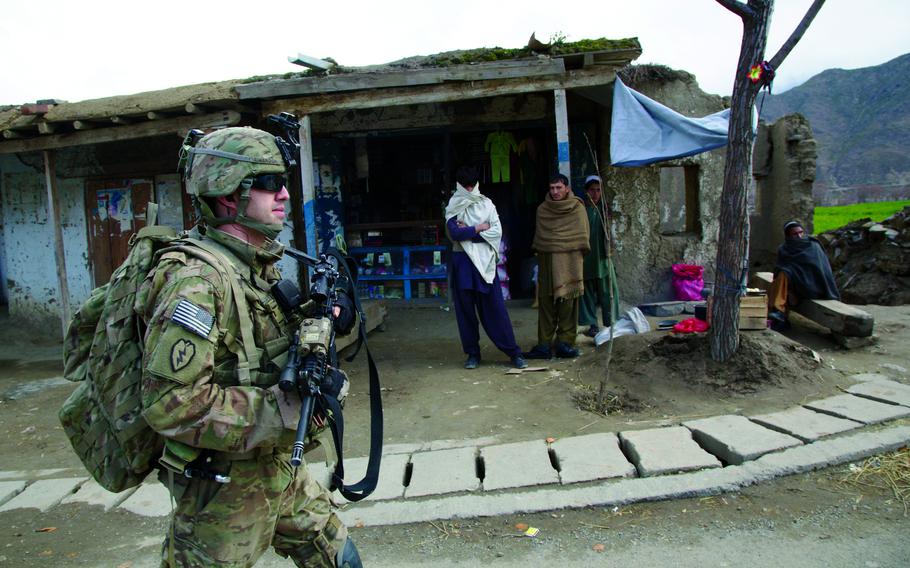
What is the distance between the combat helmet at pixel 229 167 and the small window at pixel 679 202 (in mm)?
6950

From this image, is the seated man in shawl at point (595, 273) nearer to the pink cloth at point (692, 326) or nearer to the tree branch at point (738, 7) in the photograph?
the pink cloth at point (692, 326)

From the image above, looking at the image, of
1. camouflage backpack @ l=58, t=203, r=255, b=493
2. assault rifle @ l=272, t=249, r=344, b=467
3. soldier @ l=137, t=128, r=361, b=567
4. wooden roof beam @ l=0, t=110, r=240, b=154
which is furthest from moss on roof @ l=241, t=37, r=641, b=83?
camouflage backpack @ l=58, t=203, r=255, b=493

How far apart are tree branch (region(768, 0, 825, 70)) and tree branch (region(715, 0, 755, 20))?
33 centimetres

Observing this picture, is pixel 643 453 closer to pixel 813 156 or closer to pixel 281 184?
pixel 281 184

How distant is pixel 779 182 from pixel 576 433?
8.08 metres

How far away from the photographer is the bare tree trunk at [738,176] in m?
4.34

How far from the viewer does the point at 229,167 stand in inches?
70.1

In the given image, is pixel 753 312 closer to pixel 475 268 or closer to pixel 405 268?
pixel 475 268

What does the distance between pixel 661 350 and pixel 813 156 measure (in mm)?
6438

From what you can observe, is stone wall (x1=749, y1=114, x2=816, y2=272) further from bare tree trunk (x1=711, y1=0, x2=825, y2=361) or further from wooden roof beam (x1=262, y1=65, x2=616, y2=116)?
bare tree trunk (x1=711, y1=0, x2=825, y2=361)

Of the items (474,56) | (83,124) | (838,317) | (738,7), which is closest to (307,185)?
(474,56)

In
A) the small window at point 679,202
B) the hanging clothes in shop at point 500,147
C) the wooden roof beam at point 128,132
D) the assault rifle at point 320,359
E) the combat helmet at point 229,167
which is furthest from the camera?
the hanging clothes in shop at point 500,147

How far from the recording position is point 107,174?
873 cm

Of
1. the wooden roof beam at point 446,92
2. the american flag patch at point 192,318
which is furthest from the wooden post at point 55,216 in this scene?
the american flag patch at point 192,318
